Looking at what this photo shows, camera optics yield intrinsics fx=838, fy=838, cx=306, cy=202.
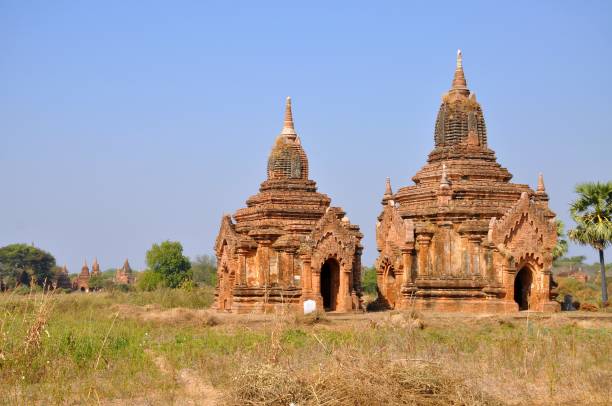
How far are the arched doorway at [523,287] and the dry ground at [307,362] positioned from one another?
3.65 m

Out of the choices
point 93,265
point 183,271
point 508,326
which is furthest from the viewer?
point 93,265

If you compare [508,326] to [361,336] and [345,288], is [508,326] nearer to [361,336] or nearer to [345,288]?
[361,336]

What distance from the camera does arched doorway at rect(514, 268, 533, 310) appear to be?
23.4m

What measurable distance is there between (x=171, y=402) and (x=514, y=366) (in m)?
5.34

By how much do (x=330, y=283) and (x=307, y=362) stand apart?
13.5 m

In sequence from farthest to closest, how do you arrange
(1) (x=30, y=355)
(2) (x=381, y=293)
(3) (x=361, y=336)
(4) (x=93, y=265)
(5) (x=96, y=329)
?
(4) (x=93, y=265)
(2) (x=381, y=293)
(5) (x=96, y=329)
(3) (x=361, y=336)
(1) (x=30, y=355)

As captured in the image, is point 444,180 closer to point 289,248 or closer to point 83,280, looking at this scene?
point 289,248

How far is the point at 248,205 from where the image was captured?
85.0ft

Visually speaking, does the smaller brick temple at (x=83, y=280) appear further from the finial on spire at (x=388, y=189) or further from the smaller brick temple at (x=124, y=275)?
the finial on spire at (x=388, y=189)

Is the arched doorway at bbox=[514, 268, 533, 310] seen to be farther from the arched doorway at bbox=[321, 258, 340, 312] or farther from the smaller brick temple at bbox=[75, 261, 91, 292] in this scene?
the smaller brick temple at bbox=[75, 261, 91, 292]

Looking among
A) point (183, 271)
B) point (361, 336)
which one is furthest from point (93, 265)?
point (361, 336)

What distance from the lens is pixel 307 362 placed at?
36.6 ft

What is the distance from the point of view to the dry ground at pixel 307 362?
31.2 feet

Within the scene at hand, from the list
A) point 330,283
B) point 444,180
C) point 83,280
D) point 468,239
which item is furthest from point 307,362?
point 83,280
